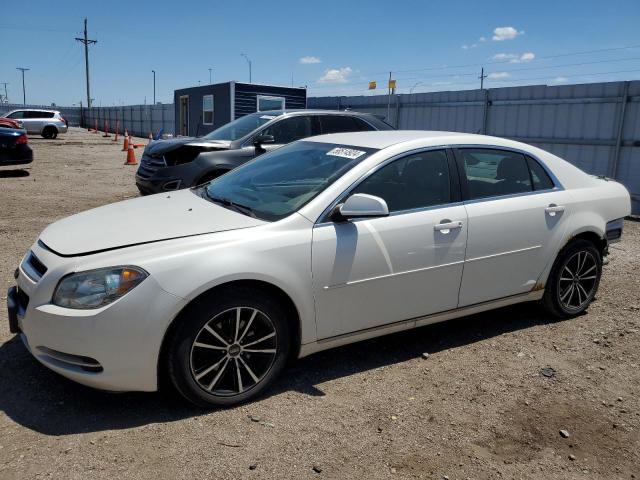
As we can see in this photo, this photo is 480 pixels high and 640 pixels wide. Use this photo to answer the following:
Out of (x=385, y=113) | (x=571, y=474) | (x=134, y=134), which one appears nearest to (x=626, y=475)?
(x=571, y=474)

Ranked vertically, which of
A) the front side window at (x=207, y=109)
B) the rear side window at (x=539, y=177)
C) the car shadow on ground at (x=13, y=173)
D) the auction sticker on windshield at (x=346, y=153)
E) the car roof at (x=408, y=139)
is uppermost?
the front side window at (x=207, y=109)

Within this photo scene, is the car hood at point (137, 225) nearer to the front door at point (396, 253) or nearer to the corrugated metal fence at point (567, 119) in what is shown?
the front door at point (396, 253)

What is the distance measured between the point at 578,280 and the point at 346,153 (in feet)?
7.82

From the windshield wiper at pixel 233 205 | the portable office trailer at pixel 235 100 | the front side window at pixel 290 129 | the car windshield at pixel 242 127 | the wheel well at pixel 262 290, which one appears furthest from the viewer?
the portable office trailer at pixel 235 100

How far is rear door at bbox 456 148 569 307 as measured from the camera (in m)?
4.01

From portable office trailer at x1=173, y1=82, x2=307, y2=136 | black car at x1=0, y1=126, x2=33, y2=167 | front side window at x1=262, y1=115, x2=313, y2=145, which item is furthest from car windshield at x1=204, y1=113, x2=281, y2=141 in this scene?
portable office trailer at x1=173, y1=82, x2=307, y2=136

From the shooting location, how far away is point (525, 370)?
3896mm

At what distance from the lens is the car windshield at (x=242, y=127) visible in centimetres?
882

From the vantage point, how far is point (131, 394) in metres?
3.38

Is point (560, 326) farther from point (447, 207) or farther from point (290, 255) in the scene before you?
point (290, 255)

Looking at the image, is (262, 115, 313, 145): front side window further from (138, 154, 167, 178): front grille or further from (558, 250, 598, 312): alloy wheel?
(558, 250, 598, 312): alloy wheel

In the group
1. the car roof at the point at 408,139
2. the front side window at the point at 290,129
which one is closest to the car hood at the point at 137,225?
the car roof at the point at 408,139

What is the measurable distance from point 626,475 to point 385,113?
14.4 meters

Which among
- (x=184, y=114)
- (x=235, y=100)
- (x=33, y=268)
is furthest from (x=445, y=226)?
(x=184, y=114)
